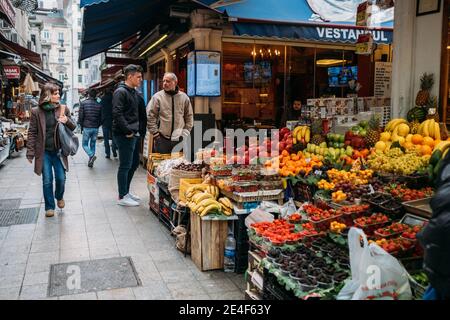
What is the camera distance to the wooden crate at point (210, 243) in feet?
16.5

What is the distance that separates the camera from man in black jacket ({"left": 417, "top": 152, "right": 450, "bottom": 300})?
6.81 ft

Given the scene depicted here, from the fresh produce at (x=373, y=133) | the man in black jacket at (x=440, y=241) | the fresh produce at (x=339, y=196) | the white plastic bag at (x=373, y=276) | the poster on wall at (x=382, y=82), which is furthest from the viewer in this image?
the poster on wall at (x=382, y=82)

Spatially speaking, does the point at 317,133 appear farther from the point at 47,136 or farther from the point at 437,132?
the point at 47,136

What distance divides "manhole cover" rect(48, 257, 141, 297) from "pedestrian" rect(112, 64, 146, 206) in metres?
2.73

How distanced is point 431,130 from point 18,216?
6.55 meters

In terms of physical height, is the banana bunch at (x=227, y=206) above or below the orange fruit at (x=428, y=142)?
below

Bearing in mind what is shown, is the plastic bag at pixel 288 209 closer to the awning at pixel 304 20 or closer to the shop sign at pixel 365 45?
the shop sign at pixel 365 45

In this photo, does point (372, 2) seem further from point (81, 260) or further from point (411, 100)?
point (81, 260)

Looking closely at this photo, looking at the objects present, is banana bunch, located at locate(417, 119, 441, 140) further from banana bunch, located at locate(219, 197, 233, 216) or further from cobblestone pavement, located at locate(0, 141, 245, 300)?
cobblestone pavement, located at locate(0, 141, 245, 300)

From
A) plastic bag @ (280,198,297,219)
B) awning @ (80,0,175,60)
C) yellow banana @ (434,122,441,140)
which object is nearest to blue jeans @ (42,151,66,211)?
awning @ (80,0,175,60)

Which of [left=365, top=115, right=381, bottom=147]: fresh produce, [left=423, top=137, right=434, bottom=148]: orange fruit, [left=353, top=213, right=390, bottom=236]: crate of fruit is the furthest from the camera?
[left=365, top=115, right=381, bottom=147]: fresh produce

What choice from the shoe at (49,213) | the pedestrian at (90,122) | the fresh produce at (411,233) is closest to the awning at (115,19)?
the pedestrian at (90,122)

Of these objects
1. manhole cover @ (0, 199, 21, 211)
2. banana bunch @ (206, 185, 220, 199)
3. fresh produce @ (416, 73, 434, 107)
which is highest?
fresh produce @ (416, 73, 434, 107)

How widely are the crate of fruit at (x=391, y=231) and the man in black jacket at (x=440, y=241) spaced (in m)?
1.41
